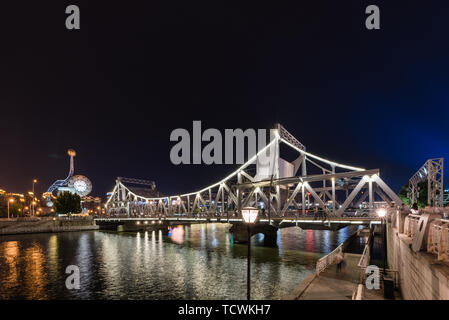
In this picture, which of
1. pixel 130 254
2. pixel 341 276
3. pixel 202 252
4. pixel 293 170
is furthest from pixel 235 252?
pixel 293 170

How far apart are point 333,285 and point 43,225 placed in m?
91.3

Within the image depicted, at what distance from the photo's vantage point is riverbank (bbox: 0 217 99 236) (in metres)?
72.8

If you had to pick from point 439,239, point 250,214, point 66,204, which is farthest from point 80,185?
point 439,239

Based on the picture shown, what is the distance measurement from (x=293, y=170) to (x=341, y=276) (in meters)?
43.6

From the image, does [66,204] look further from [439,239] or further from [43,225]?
[439,239]

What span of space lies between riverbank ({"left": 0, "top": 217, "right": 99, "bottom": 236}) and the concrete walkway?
85.7 meters

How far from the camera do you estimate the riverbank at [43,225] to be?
2867 inches

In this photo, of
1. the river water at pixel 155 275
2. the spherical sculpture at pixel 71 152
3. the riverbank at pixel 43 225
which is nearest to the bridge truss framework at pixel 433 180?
the river water at pixel 155 275

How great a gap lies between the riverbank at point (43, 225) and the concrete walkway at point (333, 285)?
8574cm

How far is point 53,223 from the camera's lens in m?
83.9

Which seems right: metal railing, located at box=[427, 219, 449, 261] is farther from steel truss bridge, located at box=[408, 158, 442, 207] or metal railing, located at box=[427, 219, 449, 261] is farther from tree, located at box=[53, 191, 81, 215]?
tree, located at box=[53, 191, 81, 215]

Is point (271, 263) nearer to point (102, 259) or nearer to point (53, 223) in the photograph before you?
point (102, 259)

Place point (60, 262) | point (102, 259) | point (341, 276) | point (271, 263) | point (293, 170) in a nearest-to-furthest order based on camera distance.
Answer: point (341, 276)
point (271, 263)
point (60, 262)
point (102, 259)
point (293, 170)

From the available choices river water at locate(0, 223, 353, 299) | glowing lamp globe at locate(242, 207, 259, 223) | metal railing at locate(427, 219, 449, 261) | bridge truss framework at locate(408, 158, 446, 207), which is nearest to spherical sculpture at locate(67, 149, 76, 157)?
river water at locate(0, 223, 353, 299)
